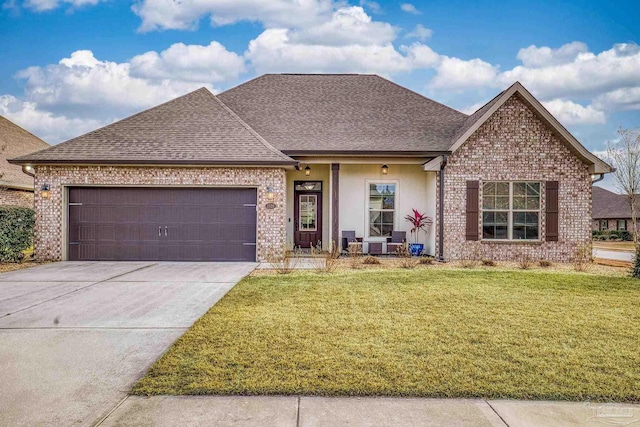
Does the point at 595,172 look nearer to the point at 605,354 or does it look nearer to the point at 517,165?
the point at 517,165

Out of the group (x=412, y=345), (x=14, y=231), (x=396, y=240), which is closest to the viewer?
(x=412, y=345)

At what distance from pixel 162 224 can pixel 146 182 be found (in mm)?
1340

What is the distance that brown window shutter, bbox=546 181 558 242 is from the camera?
39.6ft

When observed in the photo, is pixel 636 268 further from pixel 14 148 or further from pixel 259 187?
pixel 14 148

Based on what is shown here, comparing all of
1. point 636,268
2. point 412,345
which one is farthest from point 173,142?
point 636,268

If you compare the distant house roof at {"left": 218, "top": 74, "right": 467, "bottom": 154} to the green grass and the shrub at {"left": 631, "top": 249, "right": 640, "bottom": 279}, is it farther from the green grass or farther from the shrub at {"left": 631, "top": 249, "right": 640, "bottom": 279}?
the green grass

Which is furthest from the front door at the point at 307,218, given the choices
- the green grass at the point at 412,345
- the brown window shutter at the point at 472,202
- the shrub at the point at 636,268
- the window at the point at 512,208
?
the shrub at the point at 636,268

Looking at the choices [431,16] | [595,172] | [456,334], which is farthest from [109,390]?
[431,16]

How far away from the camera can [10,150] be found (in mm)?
19250

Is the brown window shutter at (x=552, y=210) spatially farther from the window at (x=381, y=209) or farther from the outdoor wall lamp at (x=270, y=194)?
the outdoor wall lamp at (x=270, y=194)

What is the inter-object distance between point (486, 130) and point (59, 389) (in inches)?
478

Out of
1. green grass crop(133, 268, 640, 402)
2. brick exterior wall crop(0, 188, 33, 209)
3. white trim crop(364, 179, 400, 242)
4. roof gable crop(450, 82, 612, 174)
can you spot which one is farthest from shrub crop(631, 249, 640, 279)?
brick exterior wall crop(0, 188, 33, 209)

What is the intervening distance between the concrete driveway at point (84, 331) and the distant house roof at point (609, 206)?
3984cm

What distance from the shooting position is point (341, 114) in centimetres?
1462
